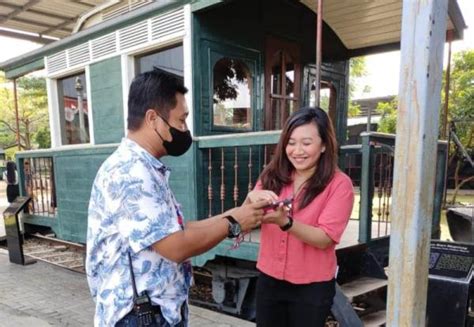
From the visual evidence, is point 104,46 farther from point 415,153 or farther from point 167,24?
point 415,153

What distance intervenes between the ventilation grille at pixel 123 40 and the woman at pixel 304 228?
7.48ft

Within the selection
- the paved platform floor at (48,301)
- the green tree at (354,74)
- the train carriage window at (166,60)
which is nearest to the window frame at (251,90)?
the train carriage window at (166,60)

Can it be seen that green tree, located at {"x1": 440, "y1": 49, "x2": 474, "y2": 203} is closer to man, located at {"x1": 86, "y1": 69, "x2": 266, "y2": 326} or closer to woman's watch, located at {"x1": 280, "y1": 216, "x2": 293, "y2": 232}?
woman's watch, located at {"x1": 280, "y1": 216, "x2": 293, "y2": 232}

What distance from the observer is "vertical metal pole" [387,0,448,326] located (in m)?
1.18

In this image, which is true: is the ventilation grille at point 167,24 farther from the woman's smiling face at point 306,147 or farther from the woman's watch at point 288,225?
the woman's watch at point 288,225

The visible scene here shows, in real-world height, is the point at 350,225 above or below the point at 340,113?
below

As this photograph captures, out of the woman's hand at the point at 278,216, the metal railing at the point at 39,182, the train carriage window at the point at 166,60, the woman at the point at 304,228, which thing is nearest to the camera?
the woman's hand at the point at 278,216

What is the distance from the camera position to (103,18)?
197 inches

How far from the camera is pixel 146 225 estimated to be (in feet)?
4.10

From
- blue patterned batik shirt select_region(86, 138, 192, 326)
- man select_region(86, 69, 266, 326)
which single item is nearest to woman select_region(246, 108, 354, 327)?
man select_region(86, 69, 266, 326)

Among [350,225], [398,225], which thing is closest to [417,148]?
[398,225]

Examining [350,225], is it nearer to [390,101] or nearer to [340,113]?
[340,113]

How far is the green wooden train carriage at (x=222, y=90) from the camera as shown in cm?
354

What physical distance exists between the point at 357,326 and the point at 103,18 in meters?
4.72
